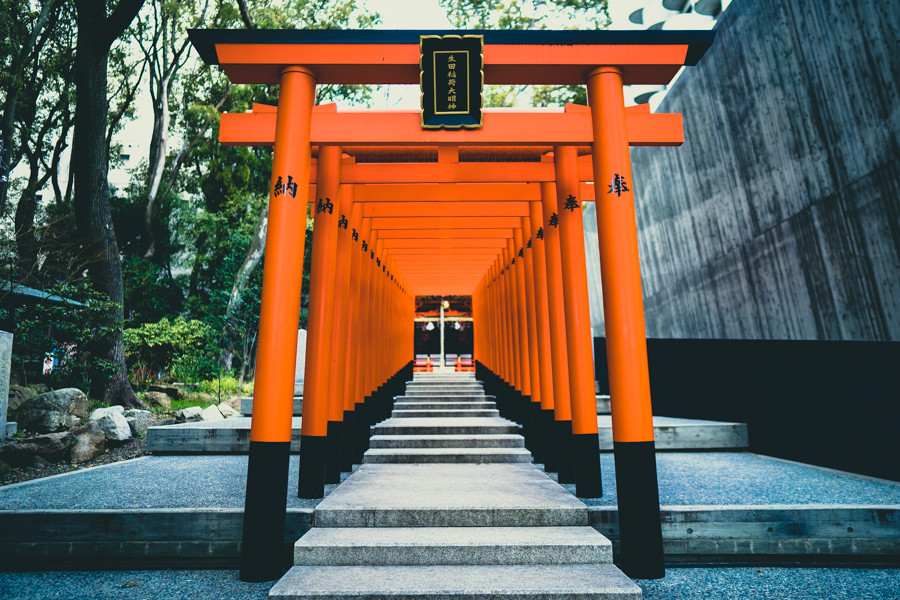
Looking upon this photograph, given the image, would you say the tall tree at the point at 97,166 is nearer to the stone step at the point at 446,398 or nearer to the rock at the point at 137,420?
the rock at the point at 137,420

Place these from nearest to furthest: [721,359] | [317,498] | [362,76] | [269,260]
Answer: [269,260] < [362,76] < [317,498] < [721,359]

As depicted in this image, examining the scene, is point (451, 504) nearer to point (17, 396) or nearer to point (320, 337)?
point (320, 337)

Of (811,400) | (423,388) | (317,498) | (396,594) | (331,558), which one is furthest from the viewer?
(423,388)

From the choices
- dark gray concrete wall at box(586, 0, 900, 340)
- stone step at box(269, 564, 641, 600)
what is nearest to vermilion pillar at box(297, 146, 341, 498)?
stone step at box(269, 564, 641, 600)

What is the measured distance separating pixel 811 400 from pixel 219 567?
6.79m

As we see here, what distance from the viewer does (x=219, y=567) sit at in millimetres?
3598

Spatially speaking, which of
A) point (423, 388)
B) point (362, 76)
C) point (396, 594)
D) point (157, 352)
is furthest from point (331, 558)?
point (157, 352)

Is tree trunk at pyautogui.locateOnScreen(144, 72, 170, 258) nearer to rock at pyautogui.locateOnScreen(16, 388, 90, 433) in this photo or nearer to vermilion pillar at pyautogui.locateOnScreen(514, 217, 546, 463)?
rock at pyautogui.locateOnScreen(16, 388, 90, 433)

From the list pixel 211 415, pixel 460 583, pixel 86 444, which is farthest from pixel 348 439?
pixel 211 415

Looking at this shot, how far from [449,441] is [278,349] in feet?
11.9

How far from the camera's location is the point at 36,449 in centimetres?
606

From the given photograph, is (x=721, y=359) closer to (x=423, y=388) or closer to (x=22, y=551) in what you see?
(x=423, y=388)

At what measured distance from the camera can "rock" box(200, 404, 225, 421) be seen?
927 cm

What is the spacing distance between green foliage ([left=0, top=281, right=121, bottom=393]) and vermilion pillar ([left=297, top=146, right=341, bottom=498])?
633 cm
